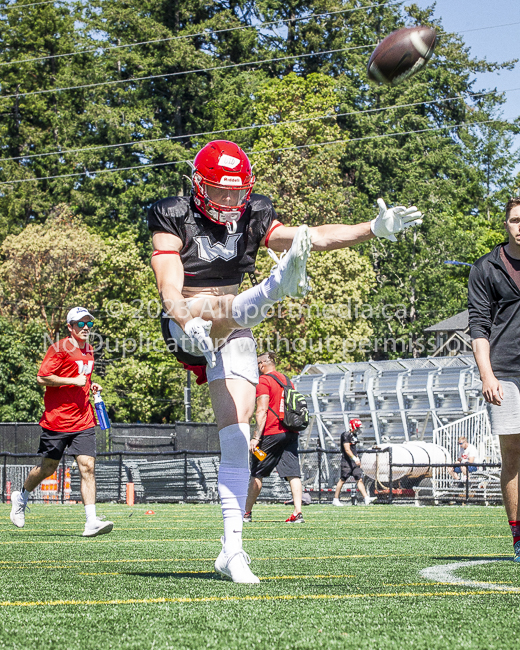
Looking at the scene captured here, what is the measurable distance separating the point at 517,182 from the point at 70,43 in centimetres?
2601

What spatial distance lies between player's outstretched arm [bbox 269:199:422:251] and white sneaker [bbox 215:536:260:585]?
168 centimetres

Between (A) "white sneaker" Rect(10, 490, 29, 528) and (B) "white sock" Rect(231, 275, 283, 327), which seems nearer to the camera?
(B) "white sock" Rect(231, 275, 283, 327)

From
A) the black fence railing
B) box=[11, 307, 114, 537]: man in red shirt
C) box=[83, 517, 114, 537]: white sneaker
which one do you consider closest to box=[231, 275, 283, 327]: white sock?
box=[83, 517, 114, 537]: white sneaker

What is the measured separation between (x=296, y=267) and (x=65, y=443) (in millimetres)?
5756

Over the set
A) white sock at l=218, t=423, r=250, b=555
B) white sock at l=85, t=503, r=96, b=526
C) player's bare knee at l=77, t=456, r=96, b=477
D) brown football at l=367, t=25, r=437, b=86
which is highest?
brown football at l=367, t=25, r=437, b=86

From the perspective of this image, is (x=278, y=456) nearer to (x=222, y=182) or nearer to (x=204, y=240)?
(x=204, y=240)

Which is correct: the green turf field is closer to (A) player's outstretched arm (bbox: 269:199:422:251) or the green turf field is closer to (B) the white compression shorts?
(B) the white compression shorts

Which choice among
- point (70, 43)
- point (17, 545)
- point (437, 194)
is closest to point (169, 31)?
point (70, 43)

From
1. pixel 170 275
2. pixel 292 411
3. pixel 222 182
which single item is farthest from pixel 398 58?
pixel 292 411

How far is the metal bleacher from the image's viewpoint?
29.0 meters

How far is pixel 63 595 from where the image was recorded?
171 inches

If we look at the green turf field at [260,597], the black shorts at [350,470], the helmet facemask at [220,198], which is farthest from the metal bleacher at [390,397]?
the helmet facemask at [220,198]

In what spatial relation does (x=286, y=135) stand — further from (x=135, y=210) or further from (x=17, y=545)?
(x=17, y=545)

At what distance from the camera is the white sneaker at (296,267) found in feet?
15.1
